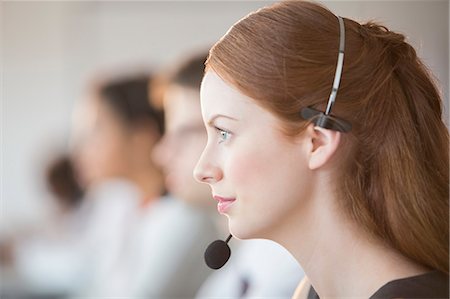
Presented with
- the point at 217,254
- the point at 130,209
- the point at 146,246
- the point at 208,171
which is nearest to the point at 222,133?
the point at 208,171

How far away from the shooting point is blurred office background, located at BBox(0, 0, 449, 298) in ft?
8.44

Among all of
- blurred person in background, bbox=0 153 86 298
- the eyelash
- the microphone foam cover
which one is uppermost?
the eyelash

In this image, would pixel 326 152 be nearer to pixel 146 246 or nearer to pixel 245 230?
pixel 245 230

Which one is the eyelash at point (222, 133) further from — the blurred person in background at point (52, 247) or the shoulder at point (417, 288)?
the blurred person in background at point (52, 247)

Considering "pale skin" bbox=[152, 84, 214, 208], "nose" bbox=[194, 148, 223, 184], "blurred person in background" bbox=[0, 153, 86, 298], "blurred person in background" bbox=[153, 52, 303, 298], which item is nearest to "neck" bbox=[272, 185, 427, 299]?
"nose" bbox=[194, 148, 223, 184]

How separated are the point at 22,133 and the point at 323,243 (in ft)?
6.72

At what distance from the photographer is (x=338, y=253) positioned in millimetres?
917

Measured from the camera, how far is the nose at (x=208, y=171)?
0.92 m

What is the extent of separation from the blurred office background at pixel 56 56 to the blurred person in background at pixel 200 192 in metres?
0.23

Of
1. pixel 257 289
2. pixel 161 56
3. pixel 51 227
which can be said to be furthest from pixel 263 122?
pixel 51 227

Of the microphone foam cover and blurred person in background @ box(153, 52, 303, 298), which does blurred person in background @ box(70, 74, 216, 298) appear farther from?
the microphone foam cover

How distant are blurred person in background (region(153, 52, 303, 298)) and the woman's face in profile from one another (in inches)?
19.8

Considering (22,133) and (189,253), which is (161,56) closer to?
(22,133)

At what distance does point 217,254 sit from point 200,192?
Answer: 3.36ft
